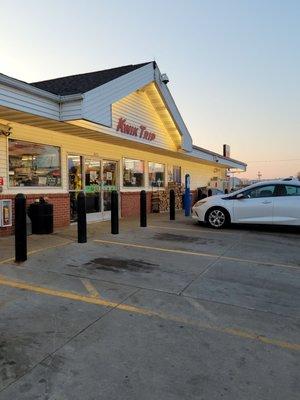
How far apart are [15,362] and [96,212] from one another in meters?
10.1

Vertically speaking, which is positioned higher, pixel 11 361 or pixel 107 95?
pixel 107 95

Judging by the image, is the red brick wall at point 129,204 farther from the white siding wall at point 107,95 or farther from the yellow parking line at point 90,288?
the yellow parking line at point 90,288

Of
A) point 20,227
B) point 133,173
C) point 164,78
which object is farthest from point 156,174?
point 20,227

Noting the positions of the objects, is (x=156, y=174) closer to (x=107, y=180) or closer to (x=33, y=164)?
(x=107, y=180)

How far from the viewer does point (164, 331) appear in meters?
4.08

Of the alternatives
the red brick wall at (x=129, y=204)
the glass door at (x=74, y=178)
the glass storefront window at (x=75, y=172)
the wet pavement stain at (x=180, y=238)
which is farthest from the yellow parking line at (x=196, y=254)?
the red brick wall at (x=129, y=204)

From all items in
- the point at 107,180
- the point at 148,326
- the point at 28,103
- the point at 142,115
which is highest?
the point at 142,115

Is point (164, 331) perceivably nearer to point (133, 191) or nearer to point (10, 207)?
point (10, 207)

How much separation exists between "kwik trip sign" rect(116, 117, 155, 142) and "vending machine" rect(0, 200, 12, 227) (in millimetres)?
4161

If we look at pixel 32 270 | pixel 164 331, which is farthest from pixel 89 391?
pixel 32 270

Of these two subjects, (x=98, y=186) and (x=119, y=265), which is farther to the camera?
(x=98, y=186)

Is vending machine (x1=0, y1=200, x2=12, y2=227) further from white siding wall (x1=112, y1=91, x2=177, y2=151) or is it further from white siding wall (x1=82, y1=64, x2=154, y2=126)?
white siding wall (x1=112, y1=91, x2=177, y2=151)

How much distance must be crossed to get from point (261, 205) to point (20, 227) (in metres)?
7.28

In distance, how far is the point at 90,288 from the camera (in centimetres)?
541
